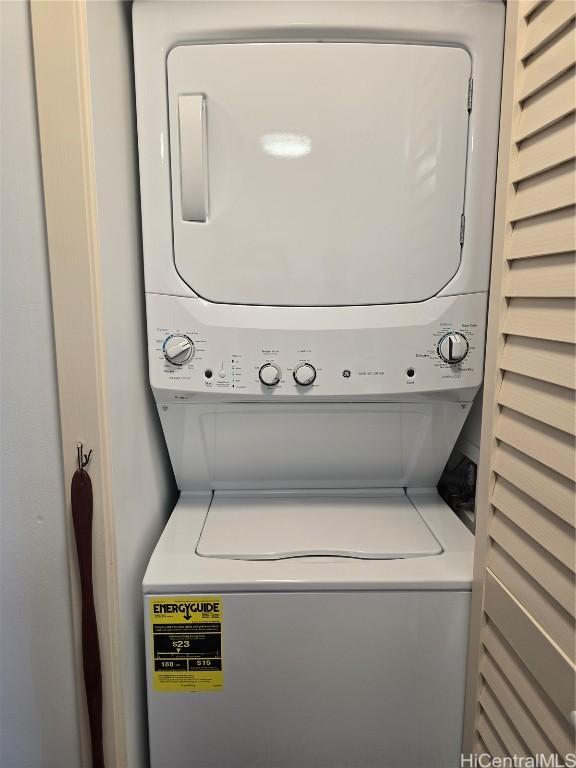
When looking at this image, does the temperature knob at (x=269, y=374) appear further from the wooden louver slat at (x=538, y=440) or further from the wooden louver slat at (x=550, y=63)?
the wooden louver slat at (x=550, y=63)

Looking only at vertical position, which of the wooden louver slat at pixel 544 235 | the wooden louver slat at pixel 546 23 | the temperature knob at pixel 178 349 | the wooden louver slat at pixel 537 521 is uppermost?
the wooden louver slat at pixel 546 23

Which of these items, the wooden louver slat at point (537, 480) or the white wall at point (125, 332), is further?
the white wall at point (125, 332)

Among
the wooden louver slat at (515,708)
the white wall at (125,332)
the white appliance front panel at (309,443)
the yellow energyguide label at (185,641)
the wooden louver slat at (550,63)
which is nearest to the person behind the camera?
the wooden louver slat at (550,63)

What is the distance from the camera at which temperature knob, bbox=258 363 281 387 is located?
1.32m

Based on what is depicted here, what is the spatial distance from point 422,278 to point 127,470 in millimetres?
801

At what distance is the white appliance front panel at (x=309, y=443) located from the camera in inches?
56.6

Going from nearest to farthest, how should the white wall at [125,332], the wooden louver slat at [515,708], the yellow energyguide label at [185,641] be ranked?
the wooden louver slat at [515,708], the white wall at [125,332], the yellow energyguide label at [185,641]

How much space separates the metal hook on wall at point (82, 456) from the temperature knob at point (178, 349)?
379mm

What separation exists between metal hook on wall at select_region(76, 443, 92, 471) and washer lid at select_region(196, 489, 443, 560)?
40cm

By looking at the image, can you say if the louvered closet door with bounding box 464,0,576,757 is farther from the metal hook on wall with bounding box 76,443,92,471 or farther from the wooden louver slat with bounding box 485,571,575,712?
the metal hook on wall with bounding box 76,443,92,471

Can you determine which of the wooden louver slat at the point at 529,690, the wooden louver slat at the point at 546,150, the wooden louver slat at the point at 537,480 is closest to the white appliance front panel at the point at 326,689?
the wooden louver slat at the point at 529,690

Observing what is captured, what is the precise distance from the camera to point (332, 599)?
1161 millimetres

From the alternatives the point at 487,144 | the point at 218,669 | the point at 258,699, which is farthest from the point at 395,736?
the point at 487,144

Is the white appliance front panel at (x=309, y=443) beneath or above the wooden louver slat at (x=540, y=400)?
beneath
